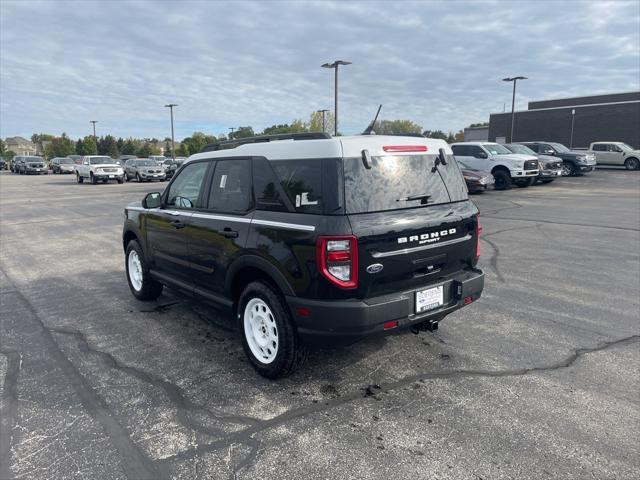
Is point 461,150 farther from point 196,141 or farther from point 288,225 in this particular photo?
point 196,141

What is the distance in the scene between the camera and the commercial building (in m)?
48.1

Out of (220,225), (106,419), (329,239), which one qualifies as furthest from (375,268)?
(106,419)

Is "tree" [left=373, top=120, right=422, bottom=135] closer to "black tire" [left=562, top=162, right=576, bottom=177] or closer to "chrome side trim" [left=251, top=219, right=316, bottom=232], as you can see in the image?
"chrome side trim" [left=251, top=219, right=316, bottom=232]

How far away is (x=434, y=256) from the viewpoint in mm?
3643

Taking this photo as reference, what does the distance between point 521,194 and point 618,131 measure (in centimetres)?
3929

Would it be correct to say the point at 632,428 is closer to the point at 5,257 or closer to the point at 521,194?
the point at 5,257

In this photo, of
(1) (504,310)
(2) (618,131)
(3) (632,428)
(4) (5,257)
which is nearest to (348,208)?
(3) (632,428)

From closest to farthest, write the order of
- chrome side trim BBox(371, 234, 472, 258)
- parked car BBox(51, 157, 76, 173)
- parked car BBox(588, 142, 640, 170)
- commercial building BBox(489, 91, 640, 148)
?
chrome side trim BBox(371, 234, 472, 258) < parked car BBox(588, 142, 640, 170) < parked car BBox(51, 157, 76, 173) < commercial building BBox(489, 91, 640, 148)

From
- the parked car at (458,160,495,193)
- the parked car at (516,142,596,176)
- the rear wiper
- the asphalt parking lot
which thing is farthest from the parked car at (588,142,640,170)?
the rear wiper

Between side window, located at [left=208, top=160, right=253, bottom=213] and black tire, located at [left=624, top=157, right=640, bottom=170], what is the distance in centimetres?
3516

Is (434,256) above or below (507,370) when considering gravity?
above

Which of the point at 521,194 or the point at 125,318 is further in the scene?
the point at 521,194

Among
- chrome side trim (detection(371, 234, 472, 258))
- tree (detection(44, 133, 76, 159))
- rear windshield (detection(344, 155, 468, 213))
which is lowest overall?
chrome side trim (detection(371, 234, 472, 258))

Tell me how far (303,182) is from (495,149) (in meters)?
19.8
